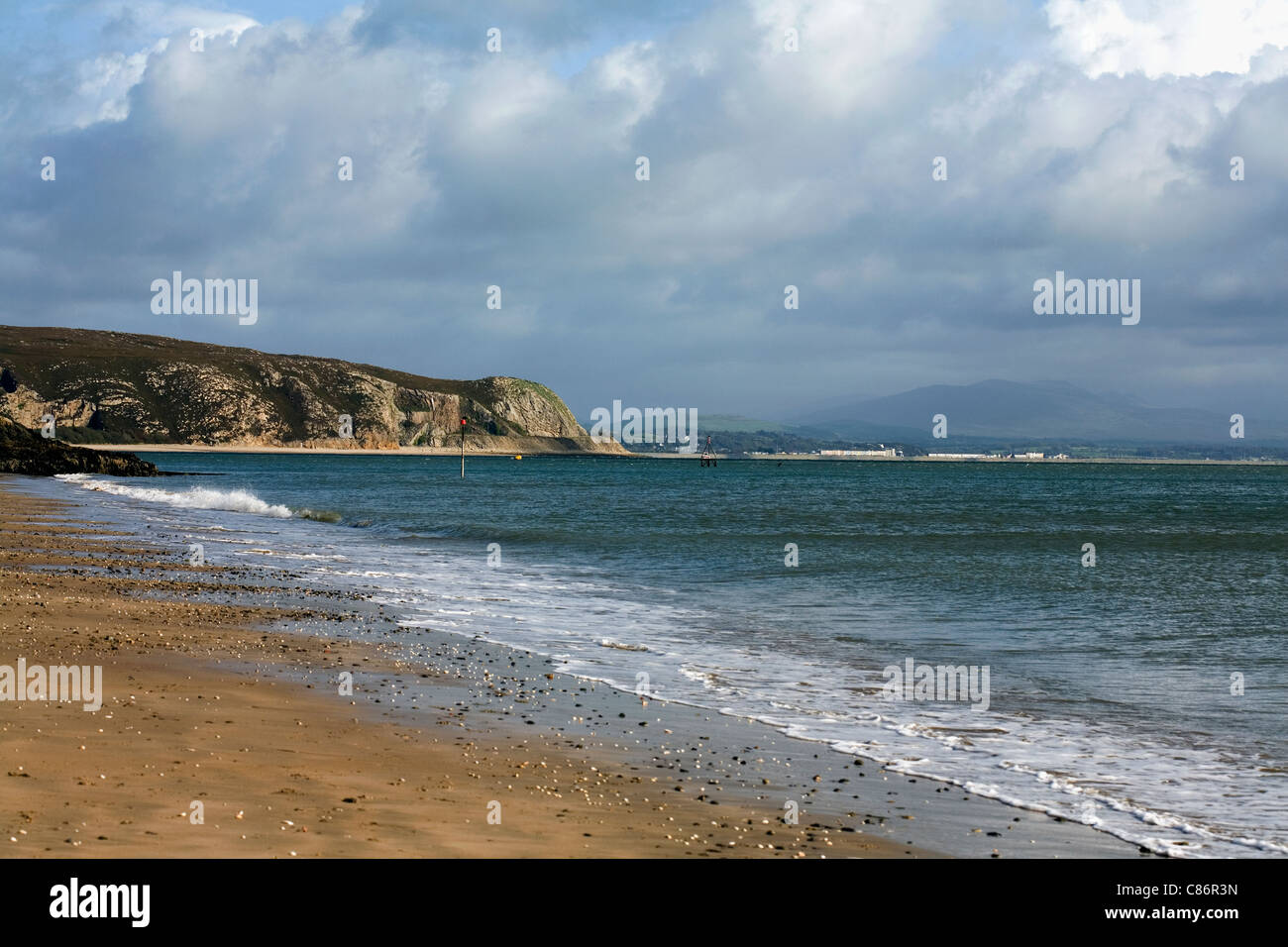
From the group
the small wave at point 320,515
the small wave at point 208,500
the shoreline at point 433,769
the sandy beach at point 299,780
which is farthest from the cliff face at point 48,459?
the sandy beach at point 299,780

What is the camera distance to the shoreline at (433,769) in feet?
23.5

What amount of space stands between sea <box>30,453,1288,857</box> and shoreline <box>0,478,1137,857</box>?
95cm

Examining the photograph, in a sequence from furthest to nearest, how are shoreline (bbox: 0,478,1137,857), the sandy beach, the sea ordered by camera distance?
the sea
shoreline (bbox: 0,478,1137,857)
the sandy beach

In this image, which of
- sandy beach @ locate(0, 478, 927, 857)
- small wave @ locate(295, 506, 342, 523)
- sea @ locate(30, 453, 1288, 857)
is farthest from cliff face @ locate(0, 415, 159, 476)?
sandy beach @ locate(0, 478, 927, 857)

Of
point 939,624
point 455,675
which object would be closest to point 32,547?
point 455,675

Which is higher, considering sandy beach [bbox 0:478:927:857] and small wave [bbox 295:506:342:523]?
small wave [bbox 295:506:342:523]

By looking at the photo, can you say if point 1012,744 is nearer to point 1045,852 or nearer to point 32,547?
point 1045,852

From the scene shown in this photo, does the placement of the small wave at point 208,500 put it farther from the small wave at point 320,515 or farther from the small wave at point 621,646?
the small wave at point 621,646

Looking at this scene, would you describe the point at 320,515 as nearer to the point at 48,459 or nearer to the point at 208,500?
the point at 208,500

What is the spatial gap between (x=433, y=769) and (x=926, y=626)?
42.2 feet

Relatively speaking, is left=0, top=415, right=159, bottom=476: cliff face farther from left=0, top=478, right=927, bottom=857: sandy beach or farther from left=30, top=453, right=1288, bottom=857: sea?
left=0, top=478, right=927, bottom=857: sandy beach

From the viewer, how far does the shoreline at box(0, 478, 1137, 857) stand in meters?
7.18

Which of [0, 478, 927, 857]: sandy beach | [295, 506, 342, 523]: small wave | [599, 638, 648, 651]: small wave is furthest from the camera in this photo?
[295, 506, 342, 523]: small wave

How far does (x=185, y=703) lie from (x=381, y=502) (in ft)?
183
